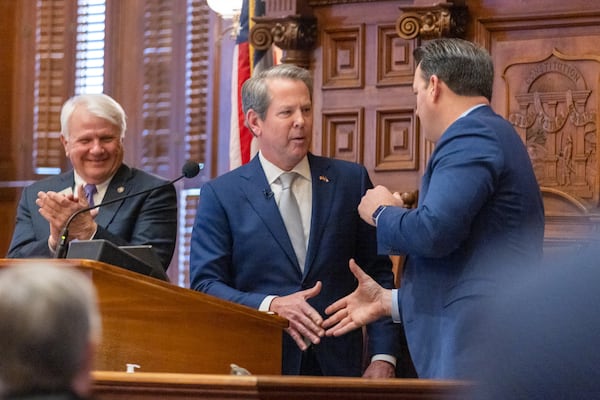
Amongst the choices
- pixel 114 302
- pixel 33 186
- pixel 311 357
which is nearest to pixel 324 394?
pixel 114 302

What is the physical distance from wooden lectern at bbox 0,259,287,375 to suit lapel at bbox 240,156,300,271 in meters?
0.45

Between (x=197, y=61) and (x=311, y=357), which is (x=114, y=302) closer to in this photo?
(x=311, y=357)

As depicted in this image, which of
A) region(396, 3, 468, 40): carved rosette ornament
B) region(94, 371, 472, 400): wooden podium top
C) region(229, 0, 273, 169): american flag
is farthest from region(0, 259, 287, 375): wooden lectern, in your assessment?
region(229, 0, 273, 169): american flag

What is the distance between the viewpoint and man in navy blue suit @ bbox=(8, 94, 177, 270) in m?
4.47

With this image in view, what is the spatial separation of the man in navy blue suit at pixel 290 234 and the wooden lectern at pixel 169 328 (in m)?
0.38

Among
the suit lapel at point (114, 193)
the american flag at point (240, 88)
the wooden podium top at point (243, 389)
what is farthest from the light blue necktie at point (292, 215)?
the american flag at point (240, 88)

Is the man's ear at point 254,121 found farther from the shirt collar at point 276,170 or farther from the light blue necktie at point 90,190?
the light blue necktie at point 90,190

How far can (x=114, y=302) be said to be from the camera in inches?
124

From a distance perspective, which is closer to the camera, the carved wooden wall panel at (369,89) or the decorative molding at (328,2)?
the carved wooden wall panel at (369,89)

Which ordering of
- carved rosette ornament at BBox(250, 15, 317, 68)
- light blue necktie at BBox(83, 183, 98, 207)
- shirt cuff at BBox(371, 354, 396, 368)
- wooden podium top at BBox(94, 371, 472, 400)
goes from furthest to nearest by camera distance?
carved rosette ornament at BBox(250, 15, 317, 68), light blue necktie at BBox(83, 183, 98, 207), shirt cuff at BBox(371, 354, 396, 368), wooden podium top at BBox(94, 371, 472, 400)

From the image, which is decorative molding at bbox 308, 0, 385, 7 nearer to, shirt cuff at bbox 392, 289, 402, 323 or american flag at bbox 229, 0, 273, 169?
american flag at bbox 229, 0, 273, 169

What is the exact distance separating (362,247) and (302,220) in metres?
0.24

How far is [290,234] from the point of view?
4.27m

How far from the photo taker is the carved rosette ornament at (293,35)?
6020 millimetres
